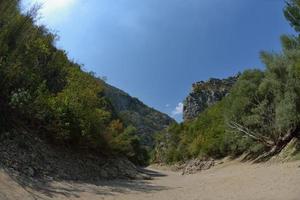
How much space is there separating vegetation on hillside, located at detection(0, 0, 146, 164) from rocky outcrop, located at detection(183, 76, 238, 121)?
95.3 meters

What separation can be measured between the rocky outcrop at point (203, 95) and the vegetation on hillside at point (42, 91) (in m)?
95.3

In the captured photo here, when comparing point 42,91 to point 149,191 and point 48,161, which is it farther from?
point 149,191

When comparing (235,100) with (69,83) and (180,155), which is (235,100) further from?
(180,155)

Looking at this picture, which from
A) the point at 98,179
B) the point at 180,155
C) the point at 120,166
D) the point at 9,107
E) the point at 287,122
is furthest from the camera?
the point at 180,155

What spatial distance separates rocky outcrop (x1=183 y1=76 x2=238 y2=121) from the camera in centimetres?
12031

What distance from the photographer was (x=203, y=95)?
125m

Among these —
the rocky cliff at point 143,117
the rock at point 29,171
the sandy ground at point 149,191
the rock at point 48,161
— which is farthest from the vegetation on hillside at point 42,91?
the rocky cliff at point 143,117

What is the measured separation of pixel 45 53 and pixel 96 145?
595 centimetres

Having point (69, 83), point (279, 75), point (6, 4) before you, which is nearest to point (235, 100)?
point (279, 75)

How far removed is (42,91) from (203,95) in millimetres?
105623

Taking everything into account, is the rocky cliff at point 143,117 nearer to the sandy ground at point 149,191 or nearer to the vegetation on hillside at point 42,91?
the vegetation on hillside at point 42,91

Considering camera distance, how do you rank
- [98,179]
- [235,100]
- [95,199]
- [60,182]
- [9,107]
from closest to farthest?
[95,199] → [60,182] → [9,107] → [98,179] → [235,100]

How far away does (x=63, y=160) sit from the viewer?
20.4 metres

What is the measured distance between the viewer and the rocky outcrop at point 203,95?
120312 mm
